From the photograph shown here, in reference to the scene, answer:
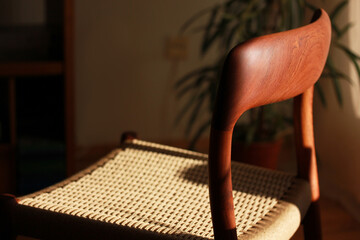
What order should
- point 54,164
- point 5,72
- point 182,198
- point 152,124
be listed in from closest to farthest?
point 182,198 < point 5,72 < point 54,164 < point 152,124

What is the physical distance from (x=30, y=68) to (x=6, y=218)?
2.72 ft

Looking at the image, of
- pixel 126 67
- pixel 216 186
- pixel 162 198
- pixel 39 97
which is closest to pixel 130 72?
pixel 126 67

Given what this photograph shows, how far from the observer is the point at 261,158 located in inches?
69.1

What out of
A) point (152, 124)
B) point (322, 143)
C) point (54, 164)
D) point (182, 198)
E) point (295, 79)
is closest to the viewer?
point (295, 79)

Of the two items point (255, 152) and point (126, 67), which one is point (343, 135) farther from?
point (126, 67)

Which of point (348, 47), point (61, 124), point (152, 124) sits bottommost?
point (152, 124)

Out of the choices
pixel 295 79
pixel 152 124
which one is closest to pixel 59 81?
pixel 152 124

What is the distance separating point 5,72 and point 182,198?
34.0 inches

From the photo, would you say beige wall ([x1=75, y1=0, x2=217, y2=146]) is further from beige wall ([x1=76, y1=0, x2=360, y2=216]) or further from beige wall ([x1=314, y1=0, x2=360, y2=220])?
beige wall ([x1=314, y1=0, x2=360, y2=220])

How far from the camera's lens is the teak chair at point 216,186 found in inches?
27.3

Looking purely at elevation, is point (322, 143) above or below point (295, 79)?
below

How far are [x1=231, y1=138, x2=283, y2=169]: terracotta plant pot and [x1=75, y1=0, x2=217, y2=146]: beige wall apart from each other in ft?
1.52

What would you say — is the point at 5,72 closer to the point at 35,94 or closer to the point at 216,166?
the point at 35,94

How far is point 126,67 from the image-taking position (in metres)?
2.06
